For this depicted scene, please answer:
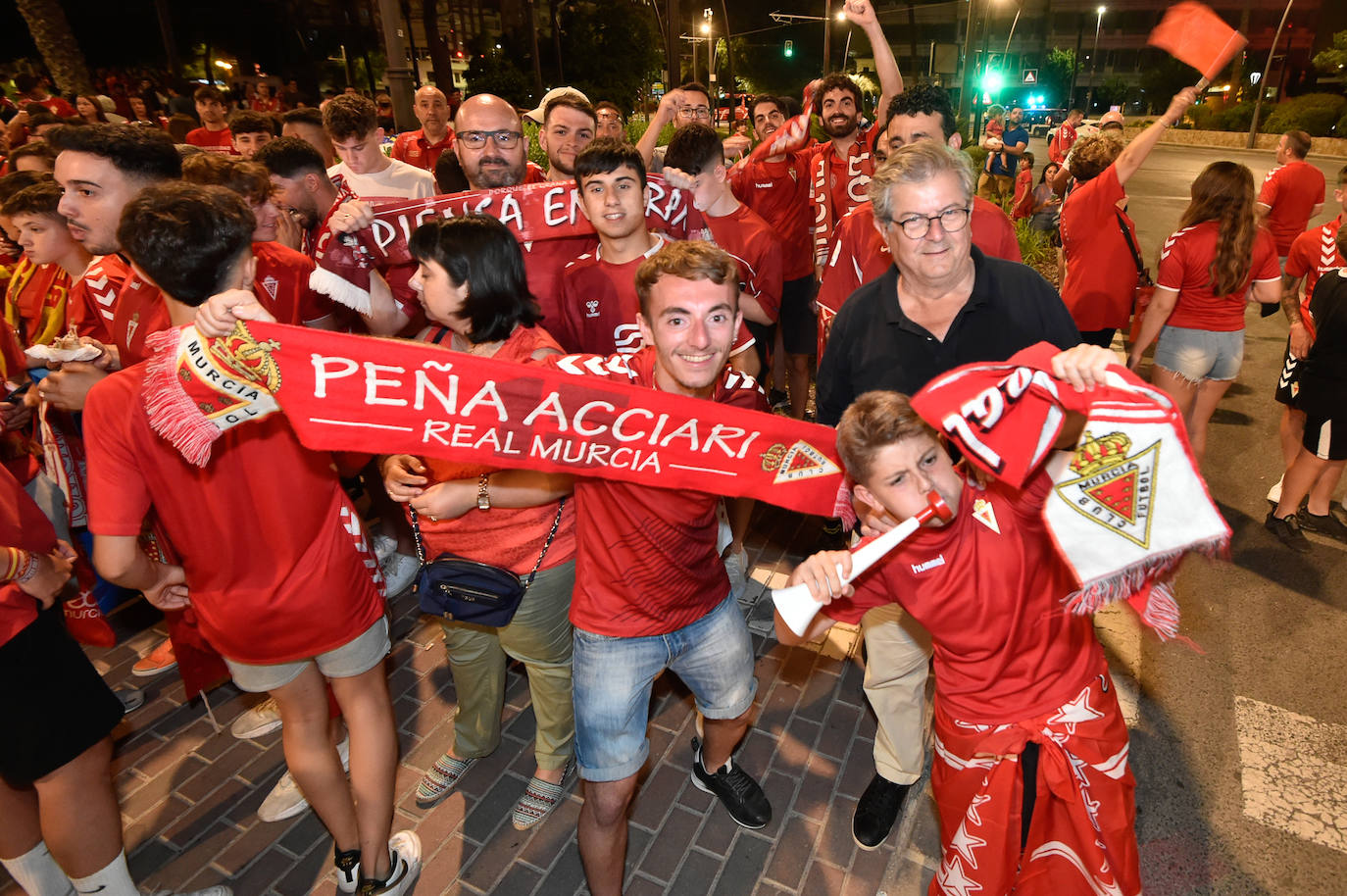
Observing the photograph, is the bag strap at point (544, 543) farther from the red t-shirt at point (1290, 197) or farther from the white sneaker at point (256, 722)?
the red t-shirt at point (1290, 197)

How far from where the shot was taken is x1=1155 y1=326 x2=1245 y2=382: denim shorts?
5.29m

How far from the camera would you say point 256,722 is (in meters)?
3.97

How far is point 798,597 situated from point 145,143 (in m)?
3.43

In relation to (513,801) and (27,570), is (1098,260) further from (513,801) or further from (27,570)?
(27,570)

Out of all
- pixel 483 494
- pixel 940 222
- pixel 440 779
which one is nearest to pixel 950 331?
pixel 940 222

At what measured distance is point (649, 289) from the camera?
2621 millimetres

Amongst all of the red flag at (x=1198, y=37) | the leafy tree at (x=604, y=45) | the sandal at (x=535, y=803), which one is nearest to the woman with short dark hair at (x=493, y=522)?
the sandal at (x=535, y=803)

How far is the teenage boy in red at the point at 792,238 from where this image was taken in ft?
20.9

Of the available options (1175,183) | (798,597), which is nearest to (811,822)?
(798,597)

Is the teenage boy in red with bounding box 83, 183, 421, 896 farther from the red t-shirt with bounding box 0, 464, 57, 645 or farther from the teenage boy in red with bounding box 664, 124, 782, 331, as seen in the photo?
the teenage boy in red with bounding box 664, 124, 782, 331

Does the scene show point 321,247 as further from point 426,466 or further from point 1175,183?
point 1175,183

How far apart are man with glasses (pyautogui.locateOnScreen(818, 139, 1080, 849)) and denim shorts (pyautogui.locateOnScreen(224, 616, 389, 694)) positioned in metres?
1.91

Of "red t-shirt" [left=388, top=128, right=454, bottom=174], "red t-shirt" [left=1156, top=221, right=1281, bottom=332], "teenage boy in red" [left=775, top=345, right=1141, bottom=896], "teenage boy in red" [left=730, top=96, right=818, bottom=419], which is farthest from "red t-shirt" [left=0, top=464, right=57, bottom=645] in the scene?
"red t-shirt" [left=1156, top=221, right=1281, bottom=332]

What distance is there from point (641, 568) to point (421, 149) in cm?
700
